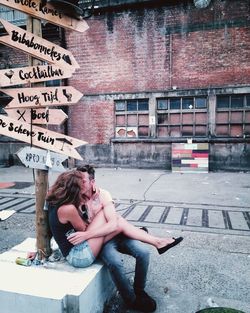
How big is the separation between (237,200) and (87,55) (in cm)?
841

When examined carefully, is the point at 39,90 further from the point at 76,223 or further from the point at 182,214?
the point at 182,214

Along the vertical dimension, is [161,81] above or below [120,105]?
above

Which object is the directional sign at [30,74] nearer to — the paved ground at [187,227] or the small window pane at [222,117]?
the paved ground at [187,227]

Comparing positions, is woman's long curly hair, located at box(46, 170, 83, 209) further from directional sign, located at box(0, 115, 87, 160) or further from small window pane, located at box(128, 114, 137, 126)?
→ small window pane, located at box(128, 114, 137, 126)

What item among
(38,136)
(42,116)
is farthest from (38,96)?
(38,136)

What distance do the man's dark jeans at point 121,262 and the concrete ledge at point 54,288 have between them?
15 cm

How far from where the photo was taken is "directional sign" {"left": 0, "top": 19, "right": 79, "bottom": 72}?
2566mm

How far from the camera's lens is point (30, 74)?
2730 mm

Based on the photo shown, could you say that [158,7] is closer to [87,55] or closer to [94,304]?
[87,55]

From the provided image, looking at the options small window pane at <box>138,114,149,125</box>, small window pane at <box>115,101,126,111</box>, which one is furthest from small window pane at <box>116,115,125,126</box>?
small window pane at <box>138,114,149,125</box>

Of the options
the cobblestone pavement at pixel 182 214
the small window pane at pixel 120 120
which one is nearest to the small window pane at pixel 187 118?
the small window pane at pixel 120 120

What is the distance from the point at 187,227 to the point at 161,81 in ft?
24.1

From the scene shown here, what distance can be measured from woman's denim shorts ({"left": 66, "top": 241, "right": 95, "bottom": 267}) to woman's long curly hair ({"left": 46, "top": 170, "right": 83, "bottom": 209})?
1.27 feet

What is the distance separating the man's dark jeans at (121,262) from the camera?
263 cm
